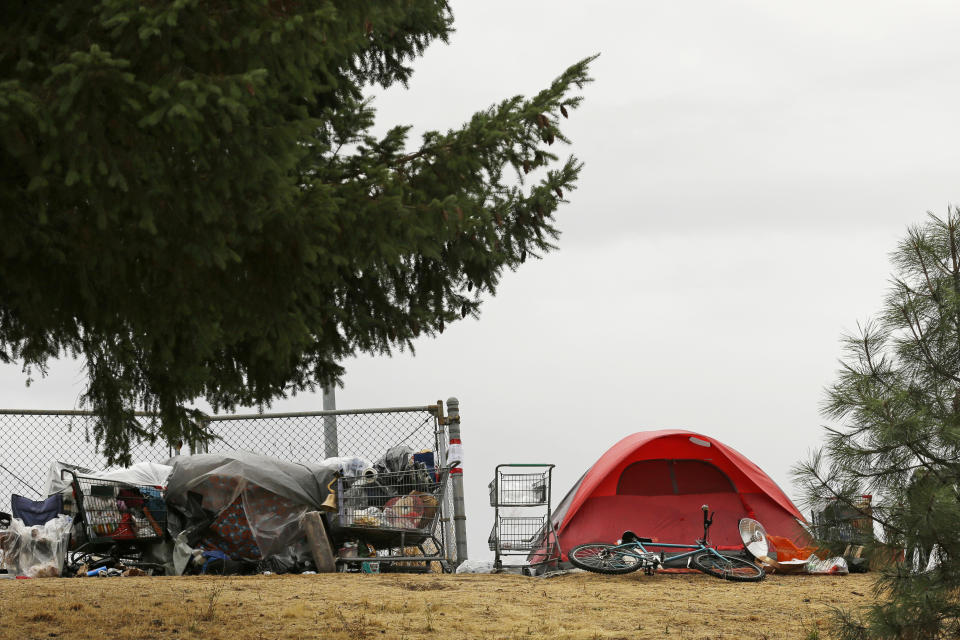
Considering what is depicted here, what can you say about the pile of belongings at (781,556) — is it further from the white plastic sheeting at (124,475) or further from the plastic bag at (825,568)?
the white plastic sheeting at (124,475)

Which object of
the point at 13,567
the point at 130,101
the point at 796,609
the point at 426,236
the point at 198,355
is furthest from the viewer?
the point at 13,567

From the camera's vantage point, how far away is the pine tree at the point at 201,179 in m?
3.62

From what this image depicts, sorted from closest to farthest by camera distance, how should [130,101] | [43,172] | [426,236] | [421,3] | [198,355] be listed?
[130,101], [43,172], [426,236], [198,355], [421,3]

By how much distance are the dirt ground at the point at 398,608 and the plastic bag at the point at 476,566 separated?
3.90ft

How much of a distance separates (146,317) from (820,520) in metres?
4.11

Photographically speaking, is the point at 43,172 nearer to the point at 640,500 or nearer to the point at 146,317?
the point at 146,317

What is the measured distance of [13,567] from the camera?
8836 mm

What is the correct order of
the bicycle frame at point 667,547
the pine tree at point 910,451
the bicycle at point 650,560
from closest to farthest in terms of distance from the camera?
the pine tree at point 910,451 < the bicycle at point 650,560 < the bicycle frame at point 667,547

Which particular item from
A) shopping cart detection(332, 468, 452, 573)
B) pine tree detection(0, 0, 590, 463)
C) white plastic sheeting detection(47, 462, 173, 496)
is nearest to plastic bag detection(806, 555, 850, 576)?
shopping cart detection(332, 468, 452, 573)

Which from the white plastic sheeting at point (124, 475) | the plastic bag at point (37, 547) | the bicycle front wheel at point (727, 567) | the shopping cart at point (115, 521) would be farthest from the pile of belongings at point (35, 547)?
the bicycle front wheel at point (727, 567)

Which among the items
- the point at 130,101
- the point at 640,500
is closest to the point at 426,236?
the point at 130,101

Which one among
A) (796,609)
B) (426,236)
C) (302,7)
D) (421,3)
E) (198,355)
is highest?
(421,3)

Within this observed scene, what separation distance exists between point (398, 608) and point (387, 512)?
250cm

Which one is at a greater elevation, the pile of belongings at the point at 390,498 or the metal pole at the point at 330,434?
the metal pole at the point at 330,434
